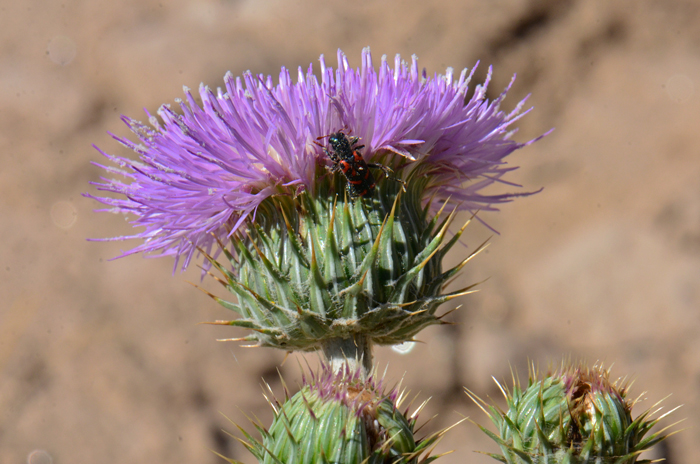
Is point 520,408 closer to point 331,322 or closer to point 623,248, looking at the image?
point 331,322

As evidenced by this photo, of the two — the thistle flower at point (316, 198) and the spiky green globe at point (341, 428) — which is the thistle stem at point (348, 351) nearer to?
the thistle flower at point (316, 198)

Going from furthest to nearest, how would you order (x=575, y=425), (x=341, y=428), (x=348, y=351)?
(x=348, y=351) < (x=575, y=425) < (x=341, y=428)

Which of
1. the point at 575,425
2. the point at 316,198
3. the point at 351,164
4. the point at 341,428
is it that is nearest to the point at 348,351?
the point at 341,428

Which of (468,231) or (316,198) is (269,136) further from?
(468,231)

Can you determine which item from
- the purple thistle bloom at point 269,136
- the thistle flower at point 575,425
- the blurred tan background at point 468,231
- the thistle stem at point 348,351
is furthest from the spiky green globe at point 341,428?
the blurred tan background at point 468,231

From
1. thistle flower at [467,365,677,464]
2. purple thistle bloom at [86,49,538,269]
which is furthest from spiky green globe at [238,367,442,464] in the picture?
purple thistle bloom at [86,49,538,269]

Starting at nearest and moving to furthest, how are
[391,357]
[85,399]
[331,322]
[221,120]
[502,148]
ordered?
[331,322]
[221,120]
[502,148]
[85,399]
[391,357]

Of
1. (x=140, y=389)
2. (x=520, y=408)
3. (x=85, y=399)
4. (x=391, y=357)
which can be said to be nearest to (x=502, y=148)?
(x=520, y=408)
